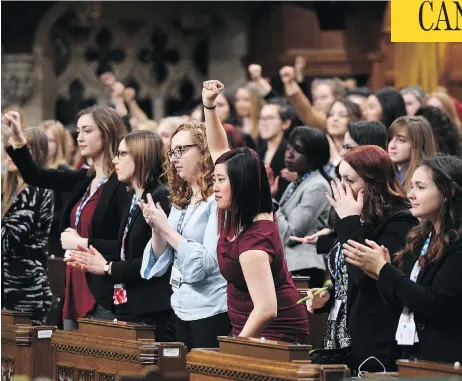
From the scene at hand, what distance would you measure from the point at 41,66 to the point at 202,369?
1182cm

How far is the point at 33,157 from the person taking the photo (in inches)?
350

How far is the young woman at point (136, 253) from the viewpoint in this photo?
23.6ft

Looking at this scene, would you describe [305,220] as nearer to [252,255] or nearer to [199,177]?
[199,177]

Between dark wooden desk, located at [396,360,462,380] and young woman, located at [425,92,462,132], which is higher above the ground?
young woman, located at [425,92,462,132]

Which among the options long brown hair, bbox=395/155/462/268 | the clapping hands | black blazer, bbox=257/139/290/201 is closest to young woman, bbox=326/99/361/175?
black blazer, bbox=257/139/290/201

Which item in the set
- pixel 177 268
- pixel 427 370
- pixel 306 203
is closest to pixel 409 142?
pixel 306 203

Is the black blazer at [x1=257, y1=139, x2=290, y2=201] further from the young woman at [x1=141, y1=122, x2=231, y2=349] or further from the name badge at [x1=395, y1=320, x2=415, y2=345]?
the name badge at [x1=395, y1=320, x2=415, y2=345]

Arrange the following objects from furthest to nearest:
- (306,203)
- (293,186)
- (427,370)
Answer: (293,186), (306,203), (427,370)

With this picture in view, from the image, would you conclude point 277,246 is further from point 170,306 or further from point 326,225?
point 326,225

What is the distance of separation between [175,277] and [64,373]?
26.5 inches

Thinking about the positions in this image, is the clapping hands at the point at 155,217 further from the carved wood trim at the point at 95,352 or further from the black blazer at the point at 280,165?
the black blazer at the point at 280,165

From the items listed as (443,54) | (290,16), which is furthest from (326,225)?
(290,16)

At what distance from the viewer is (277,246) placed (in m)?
5.98

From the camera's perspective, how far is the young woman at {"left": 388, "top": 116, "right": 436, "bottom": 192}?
24.9 ft
